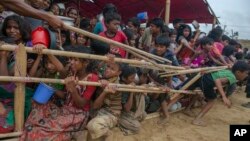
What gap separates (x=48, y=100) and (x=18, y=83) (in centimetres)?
41

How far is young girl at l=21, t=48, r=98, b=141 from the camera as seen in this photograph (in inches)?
119

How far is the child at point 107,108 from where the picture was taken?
3172 mm

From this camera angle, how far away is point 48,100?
10.3 feet

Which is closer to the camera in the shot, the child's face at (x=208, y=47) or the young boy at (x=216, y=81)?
the young boy at (x=216, y=81)

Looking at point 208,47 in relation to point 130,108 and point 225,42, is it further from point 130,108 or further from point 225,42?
point 225,42

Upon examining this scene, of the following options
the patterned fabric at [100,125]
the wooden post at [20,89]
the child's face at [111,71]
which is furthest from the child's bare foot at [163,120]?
the wooden post at [20,89]

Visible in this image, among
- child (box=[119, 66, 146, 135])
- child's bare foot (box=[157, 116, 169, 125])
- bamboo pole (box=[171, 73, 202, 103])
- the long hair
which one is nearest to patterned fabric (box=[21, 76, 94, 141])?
child (box=[119, 66, 146, 135])

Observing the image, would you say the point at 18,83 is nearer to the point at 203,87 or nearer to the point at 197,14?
the point at 203,87

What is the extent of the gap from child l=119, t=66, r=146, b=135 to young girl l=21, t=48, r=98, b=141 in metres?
0.61

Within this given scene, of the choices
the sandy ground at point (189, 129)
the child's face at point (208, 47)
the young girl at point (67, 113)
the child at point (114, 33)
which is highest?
the child at point (114, 33)

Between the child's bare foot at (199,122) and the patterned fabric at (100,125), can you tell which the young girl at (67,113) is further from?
the child's bare foot at (199,122)

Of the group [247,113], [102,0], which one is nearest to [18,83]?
[247,113]

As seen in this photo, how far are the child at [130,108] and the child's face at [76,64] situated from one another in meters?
0.66

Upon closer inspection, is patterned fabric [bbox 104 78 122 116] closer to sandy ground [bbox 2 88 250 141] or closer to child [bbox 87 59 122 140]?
child [bbox 87 59 122 140]
